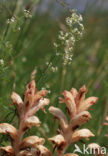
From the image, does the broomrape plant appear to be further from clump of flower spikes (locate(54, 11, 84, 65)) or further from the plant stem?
clump of flower spikes (locate(54, 11, 84, 65))

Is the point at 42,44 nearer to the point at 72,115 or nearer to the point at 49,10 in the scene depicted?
the point at 49,10

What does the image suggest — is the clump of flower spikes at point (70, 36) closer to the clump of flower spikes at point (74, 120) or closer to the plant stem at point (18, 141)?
the clump of flower spikes at point (74, 120)

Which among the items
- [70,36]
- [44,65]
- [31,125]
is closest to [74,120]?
[31,125]

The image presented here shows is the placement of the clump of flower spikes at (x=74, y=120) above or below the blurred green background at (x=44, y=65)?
below

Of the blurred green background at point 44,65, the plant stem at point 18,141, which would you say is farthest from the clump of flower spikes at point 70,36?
the plant stem at point 18,141

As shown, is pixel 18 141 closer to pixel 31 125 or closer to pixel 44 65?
pixel 31 125

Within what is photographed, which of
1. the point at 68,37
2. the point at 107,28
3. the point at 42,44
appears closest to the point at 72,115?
the point at 68,37
